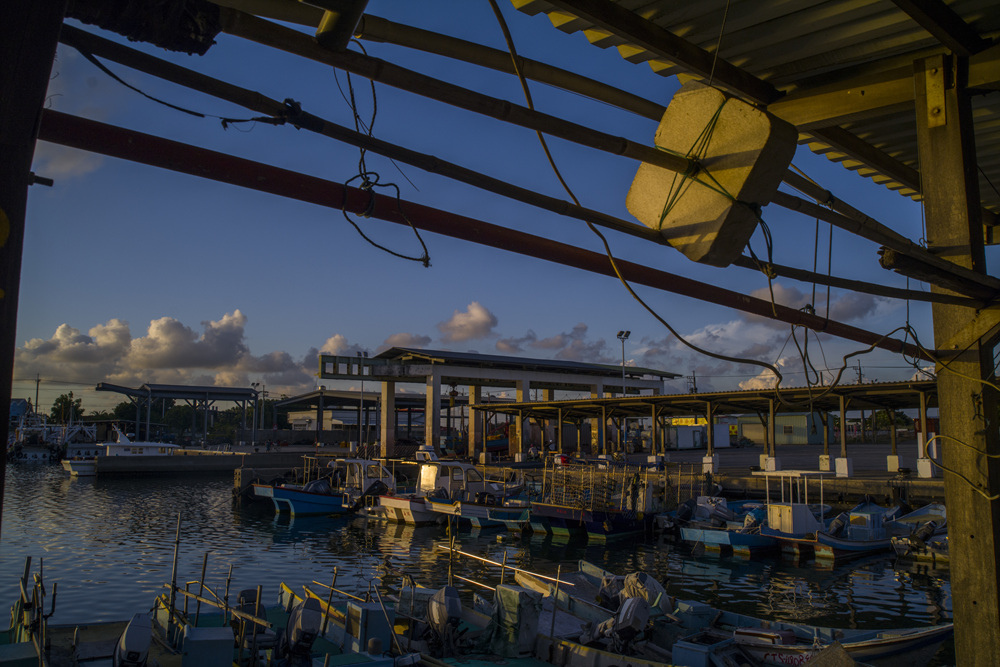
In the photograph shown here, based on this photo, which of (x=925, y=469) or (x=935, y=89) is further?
(x=925, y=469)

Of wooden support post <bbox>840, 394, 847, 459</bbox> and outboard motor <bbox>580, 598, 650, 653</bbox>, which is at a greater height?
wooden support post <bbox>840, 394, 847, 459</bbox>

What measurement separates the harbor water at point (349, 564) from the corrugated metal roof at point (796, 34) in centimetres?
925

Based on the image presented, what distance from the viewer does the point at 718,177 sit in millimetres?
3936

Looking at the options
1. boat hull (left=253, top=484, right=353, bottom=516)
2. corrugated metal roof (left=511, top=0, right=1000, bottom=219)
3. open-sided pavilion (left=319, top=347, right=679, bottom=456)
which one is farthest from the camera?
open-sided pavilion (left=319, top=347, right=679, bottom=456)

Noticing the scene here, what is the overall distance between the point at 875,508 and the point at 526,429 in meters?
36.5

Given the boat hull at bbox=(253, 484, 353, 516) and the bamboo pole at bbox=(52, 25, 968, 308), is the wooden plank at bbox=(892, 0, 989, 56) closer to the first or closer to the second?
the bamboo pole at bbox=(52, 25, 968, 308)

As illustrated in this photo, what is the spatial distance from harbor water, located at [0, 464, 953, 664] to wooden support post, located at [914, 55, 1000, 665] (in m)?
8.81

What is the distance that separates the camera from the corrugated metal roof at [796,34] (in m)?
4.05

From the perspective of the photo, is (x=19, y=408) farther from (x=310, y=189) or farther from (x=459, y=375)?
(x=310, y=189)

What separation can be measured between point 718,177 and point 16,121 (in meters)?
3.39

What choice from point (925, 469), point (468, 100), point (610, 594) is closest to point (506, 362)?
point (925, 469)

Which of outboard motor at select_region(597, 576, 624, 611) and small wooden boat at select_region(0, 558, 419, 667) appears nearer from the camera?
small wooden boat at select_region(0, 558, 419, 667)

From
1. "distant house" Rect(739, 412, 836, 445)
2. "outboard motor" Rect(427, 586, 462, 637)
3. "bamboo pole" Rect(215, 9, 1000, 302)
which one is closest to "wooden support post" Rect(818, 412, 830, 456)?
"outboard motor" Rect(427, 586, 462, 637)

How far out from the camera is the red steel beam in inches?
98.9
